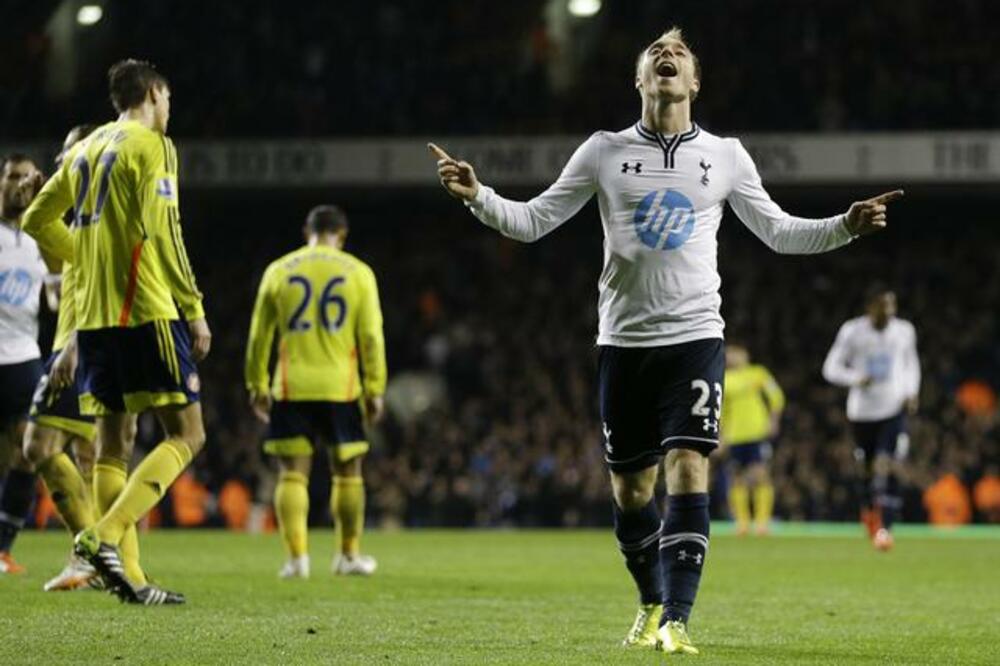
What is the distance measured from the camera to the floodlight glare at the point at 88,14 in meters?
29.5

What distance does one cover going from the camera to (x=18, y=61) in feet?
98.5

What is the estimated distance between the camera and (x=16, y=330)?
9.80 meters

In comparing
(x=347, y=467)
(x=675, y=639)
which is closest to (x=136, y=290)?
(x=675, y=639)

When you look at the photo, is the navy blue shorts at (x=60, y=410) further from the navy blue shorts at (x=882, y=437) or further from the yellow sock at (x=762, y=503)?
the yellow sock at (x=762, y=503)

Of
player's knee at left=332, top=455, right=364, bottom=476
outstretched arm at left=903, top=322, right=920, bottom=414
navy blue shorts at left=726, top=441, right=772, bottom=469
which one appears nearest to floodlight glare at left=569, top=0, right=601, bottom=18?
navy blue shorts at left=726, top=441, right=772, bottom=469

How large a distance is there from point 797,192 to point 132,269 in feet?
77.2

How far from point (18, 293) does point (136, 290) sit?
253cm

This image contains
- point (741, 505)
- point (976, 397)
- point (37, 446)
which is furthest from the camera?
point (976, 397)

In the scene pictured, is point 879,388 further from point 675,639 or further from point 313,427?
point 675,639

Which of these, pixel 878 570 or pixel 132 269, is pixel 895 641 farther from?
pixel 878 570

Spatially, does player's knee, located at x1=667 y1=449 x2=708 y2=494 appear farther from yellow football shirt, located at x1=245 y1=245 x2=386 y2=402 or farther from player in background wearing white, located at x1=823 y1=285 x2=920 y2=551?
player in background wearing white, located at x1=823 y1=285 x2=920 y2=551

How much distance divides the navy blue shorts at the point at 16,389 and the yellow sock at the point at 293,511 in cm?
156

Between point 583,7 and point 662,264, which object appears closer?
point 662,264

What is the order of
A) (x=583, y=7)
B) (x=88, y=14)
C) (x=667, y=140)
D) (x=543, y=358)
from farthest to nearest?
(x=583, y=7) → (x=88, y=14) → (x=543, y=358) → (x=667, y=140)
